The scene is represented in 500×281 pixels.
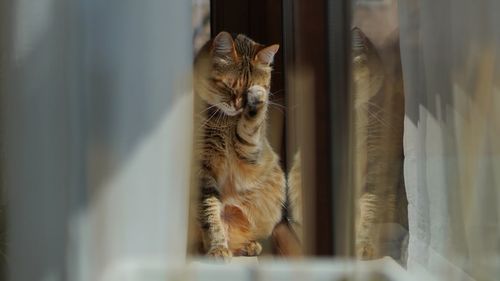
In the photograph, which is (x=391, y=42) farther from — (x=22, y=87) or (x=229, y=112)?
(x=22, y=87)

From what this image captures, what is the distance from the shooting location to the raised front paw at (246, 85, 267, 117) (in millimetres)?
Result: 1037

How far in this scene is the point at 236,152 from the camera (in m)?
1.06

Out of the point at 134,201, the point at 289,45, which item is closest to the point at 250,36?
the point at 289,45

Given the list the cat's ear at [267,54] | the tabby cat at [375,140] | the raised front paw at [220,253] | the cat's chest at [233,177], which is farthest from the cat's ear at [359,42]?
the raised front paw at [220,253]

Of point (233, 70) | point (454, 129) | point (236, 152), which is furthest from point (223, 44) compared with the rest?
point (454, 129)

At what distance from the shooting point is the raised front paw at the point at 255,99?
104 centimetres

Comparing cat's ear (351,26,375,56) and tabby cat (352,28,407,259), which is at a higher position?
cat's ear (351,26,375,56)

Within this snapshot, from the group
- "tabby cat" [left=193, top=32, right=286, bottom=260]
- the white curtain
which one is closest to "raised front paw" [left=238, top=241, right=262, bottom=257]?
"tabby cat" [left=193, top=32, right=286, bottom=260]

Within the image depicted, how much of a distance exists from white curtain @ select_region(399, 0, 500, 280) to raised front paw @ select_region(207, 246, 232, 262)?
1.09ft

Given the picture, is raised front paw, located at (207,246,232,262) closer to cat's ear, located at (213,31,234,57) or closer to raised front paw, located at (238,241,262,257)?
raised front paw, located at (238,241,262,257)

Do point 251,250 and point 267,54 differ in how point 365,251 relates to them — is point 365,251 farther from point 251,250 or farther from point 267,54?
point 267,54

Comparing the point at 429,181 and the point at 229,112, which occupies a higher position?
the point at 229,112

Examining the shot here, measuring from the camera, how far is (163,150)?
39.3 inches

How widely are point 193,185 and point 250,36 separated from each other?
28 cm
